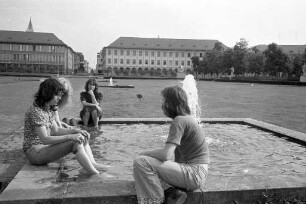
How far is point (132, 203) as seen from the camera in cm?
372

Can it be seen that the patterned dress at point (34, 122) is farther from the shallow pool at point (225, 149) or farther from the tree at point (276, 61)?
the tree at point (276, 61)

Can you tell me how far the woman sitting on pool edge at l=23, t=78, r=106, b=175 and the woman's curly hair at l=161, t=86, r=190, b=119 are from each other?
1399 millimetres

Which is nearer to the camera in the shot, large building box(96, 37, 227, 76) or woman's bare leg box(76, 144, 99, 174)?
woman's bare leg box(76, 144, 99, 174)

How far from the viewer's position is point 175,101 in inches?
141

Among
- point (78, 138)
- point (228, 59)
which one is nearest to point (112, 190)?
point (78, 138)

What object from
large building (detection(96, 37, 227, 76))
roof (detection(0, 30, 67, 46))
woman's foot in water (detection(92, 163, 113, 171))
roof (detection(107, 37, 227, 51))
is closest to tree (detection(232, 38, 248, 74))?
large building (detection(96, 37, 227, 76))

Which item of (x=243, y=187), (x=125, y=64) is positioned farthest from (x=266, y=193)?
(x=125, y=64)

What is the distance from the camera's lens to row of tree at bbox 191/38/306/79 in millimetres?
71000

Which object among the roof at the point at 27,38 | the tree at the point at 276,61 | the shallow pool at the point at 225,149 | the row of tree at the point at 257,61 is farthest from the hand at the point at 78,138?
the roof at the point at 27,38

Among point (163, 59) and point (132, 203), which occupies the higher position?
point (163, 59)

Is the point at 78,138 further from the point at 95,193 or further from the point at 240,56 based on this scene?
the point at 240,56

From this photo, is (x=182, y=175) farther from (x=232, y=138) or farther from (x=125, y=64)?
(x=125, y=64)

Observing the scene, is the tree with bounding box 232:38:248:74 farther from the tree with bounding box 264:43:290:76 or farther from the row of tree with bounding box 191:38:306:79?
the tree with bounding box 264:43:290:76

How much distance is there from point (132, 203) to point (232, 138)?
15.9 ft
